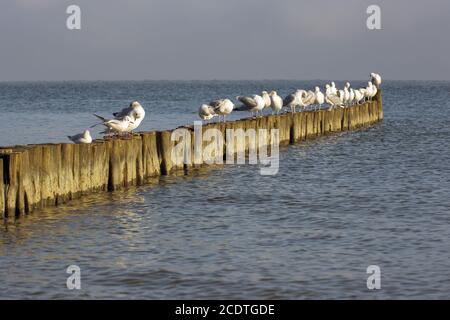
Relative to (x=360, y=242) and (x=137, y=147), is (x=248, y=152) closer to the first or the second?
(x=137, y=147)

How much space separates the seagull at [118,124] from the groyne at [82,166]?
0.32 meters

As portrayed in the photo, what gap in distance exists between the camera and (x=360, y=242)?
46.8 ft

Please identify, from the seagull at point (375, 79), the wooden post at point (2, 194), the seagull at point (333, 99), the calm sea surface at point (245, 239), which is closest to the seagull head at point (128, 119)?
the calm sea surface at point (245, 239)

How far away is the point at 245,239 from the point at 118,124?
637 cm

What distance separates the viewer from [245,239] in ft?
47.5

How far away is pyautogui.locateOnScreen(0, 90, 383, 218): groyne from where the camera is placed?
1559 centimetres

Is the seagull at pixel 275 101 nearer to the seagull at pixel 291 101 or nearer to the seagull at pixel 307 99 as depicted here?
the seagull at pixel 291 101

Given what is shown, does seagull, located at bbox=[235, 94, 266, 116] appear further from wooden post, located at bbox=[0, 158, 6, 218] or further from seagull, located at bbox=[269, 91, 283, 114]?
wooden post, located at bbox=[0, 158, 6, 218]

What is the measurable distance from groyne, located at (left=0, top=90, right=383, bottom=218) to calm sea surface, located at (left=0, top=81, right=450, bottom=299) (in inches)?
11.8

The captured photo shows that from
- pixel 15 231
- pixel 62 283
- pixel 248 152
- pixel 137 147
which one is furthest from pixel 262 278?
pixel 248 152

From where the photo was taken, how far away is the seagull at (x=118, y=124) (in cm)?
1992

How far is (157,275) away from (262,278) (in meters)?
1.31

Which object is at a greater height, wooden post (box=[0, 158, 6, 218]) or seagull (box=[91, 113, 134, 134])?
seagull (box=[91, 113, 134, 134])

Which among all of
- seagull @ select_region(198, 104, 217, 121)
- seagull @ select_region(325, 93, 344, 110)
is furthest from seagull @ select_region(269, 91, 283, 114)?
seagull @ select_region(325, 93, 344, 110)
